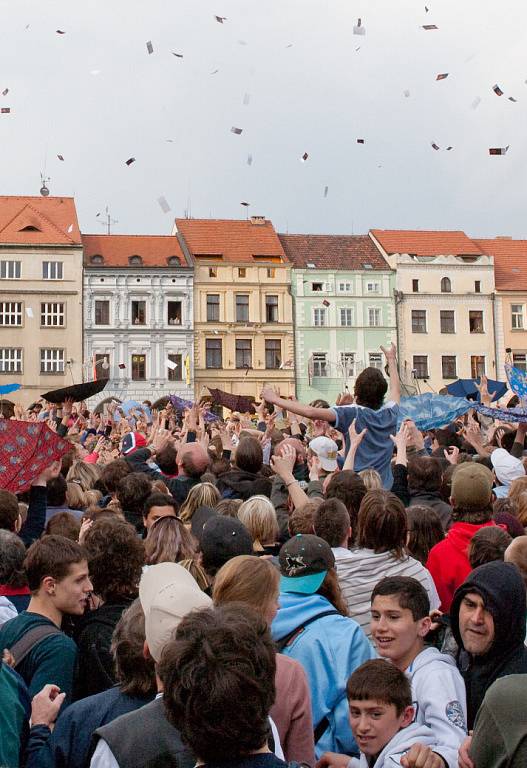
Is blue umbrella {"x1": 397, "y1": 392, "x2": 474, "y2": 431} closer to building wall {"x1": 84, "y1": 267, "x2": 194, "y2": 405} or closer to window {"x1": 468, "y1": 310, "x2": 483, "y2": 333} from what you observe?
building wall {"x1": 84, "y1": 267, "x2": 194, "y2": 405}

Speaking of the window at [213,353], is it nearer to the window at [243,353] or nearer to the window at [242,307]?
the window at [243,353]

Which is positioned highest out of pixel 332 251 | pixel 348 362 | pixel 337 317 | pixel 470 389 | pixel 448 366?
pixel 332 251

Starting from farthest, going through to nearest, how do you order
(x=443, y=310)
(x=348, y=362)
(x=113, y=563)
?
(x=443, y=310), (x=348, y=362), (x=113, y=563)

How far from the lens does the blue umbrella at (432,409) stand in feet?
52.5

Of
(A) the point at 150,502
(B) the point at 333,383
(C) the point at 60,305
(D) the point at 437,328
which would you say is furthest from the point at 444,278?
(A) the point at 150,502

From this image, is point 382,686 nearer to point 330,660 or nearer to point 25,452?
point 330,660

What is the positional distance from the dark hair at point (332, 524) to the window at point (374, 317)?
54.3 meters

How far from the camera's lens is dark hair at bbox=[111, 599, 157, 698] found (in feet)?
11.4

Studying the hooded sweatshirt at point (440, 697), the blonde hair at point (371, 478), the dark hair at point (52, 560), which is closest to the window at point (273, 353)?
the blonde hair at point (371, 478)

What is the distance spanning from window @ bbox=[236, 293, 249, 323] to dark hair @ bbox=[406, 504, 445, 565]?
51812mm

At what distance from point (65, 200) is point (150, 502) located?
54309 millimetres

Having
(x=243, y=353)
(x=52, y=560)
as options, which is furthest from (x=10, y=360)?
(x=52, y=560)

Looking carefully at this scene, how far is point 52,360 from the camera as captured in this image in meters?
54.7

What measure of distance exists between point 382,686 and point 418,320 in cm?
5746
